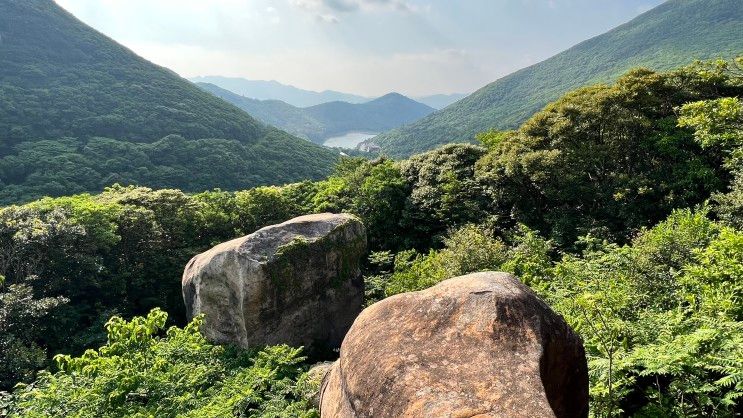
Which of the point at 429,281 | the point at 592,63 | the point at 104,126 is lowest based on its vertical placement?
the point at 429,281

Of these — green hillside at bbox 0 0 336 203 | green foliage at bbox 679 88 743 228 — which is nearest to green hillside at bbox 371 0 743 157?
green hillside at bbox 0 0 336 203

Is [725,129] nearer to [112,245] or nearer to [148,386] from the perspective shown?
[148,386]

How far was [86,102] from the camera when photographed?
64.9 meters

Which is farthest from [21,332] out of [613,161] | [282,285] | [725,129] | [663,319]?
[613,161]

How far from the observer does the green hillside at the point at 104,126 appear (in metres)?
47.8

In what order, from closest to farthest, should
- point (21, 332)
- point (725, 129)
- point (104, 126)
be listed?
point (725, 129)
point (21, 332)
point (104, 126)

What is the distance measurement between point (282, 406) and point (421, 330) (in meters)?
4.59

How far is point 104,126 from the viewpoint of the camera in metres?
60.7

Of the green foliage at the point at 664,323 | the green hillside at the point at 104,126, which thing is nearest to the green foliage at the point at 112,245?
the green foliage at the point at 664,323

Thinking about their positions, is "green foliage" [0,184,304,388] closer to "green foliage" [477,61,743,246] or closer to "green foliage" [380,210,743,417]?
"green foliage" [477,61,743,246]

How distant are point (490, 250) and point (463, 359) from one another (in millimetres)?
10078

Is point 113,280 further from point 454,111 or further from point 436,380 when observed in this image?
point 454,111

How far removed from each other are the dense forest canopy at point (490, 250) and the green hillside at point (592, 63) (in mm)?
85141

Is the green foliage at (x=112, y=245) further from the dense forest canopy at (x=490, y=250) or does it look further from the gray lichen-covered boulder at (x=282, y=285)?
the gray lichen-covered boulder at (x=282, y=285)
